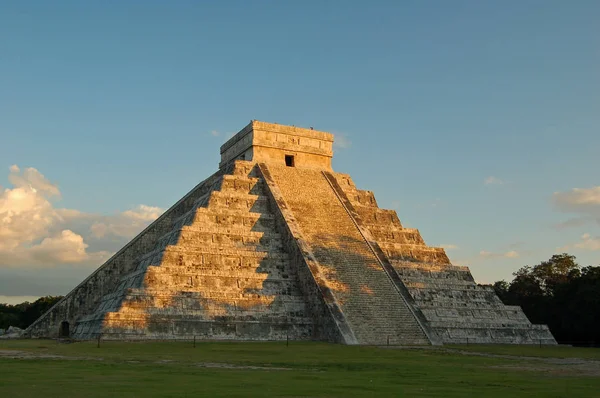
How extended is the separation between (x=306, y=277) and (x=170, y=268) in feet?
19.7

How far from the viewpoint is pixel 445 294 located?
33938 millimetres

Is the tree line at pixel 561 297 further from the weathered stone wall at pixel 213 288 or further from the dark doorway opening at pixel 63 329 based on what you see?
the dark doorway opening at pixel 63 329

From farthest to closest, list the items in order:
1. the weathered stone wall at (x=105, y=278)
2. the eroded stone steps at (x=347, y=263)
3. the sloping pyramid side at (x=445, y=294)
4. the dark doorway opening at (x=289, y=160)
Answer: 1. the dark doorway opening at (x=289, y=160)
2. the weathered stone wall at (x=105, y=278)
3. the sloping pyramid side at (x=445, y=294)
4. the eroded stone steps at (x=347, y=263)

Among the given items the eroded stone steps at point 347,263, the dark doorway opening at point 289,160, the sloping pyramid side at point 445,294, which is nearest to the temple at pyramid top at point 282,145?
the dark doorway opening at point 289,160

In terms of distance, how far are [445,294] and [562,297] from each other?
13043 millimetres

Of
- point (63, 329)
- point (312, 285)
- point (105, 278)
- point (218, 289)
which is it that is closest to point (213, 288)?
point (218, 289)

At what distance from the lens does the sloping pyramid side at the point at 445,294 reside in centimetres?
3238

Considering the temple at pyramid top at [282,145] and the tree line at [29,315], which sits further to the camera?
the tree line at [29,315]

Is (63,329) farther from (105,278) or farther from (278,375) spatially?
(278,375)

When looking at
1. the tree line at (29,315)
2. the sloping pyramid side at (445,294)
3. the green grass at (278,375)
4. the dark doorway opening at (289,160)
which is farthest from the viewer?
the tree line at (29,315)

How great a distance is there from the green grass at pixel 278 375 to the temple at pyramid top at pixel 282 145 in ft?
57.0

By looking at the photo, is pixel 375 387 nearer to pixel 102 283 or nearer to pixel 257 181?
pixel 257 181

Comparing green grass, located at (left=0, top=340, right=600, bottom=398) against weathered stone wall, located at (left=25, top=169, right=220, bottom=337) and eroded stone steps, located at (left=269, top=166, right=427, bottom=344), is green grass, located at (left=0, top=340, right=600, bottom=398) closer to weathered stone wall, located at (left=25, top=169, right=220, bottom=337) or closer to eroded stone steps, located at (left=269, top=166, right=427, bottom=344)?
eroded stone steps, located at (left=269, top=166, right=427, bottom=344)

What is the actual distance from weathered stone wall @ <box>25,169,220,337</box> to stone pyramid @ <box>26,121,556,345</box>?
6 centimetres
